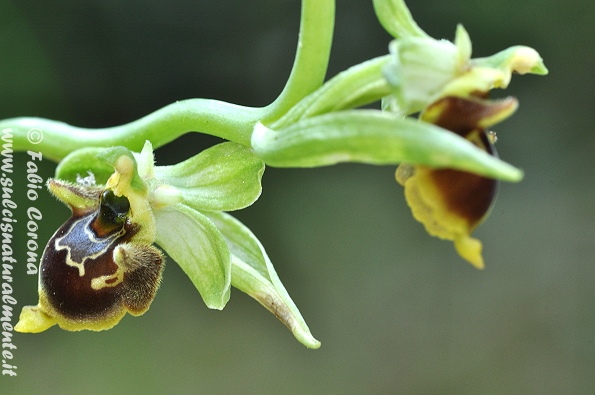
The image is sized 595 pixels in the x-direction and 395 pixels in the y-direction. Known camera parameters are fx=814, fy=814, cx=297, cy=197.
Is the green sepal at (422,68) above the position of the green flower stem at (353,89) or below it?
above

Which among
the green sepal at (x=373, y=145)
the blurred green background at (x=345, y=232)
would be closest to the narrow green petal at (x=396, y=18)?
the green sepal at (x=373, y=145)

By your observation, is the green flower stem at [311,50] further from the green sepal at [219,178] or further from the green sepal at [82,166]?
the green sepal at [82,166]

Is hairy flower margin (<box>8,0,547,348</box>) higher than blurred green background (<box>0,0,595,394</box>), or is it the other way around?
hairy flower margin (<box>8,0,547,348</box>)

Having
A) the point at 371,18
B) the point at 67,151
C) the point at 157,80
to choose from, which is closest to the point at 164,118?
the point at 67,151

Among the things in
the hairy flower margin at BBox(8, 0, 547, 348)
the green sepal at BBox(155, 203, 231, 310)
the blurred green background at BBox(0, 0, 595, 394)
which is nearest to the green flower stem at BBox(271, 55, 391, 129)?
the hairy flower margin at BBox(8, 0, 547, 348)

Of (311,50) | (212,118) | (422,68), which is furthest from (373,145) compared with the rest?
(212,118)

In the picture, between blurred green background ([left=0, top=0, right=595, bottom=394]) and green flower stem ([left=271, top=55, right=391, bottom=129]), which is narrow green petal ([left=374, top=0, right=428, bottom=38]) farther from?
blurred green background ([left=0, top=0, right=595, bottom=394])

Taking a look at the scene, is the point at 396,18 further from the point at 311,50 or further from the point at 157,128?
the point at 157,128

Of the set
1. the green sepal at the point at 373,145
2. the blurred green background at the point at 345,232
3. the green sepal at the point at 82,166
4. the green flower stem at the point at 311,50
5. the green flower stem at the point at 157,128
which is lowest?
the blurred green background at the point at 345,232
